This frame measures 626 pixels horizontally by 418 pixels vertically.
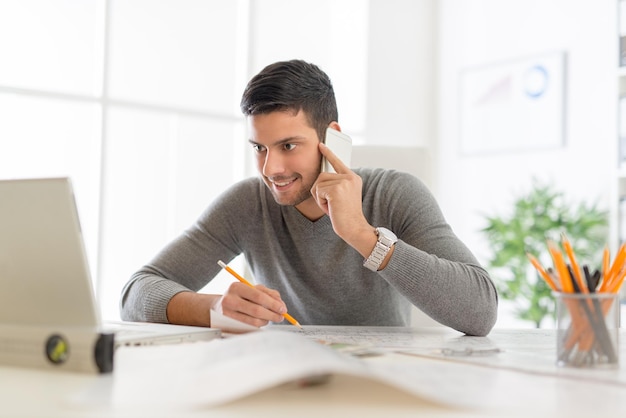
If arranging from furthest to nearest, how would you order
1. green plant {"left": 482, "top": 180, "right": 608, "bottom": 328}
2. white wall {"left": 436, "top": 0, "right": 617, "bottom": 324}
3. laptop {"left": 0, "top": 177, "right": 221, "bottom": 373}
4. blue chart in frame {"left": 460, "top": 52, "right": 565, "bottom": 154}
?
blue chart in frame {"left": 460, "top": 52, "right": 565, "bottom": 154} < white wall {"left": 436, "top": 0, "right": 617, "bottom": 324} < green plant {"left": 482, "top": 180, "right": 608, "bottom": 328} < laptop {"left": 0, "top": 177, "right": 221, "bottom": 373}

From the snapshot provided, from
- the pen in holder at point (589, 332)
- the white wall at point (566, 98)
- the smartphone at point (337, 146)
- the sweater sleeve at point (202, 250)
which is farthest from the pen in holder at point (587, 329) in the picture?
the white wall at point (566, 98)

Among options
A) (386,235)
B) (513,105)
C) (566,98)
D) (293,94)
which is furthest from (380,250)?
(513,105)

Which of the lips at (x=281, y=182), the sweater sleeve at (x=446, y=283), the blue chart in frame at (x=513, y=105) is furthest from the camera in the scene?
the blue chart in frame at (x=513, y=105)

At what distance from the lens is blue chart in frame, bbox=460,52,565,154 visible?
12.9 ft

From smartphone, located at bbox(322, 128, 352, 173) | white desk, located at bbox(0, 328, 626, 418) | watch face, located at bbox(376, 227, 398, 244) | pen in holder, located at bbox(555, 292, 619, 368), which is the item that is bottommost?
white desk, located at bbox(0, 328, 626, 418)

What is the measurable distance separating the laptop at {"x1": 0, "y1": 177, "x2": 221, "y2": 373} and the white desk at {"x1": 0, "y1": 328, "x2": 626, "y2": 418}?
0.03 meters

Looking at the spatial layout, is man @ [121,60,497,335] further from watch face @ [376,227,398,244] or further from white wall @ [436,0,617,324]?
white wall @ [436,0,617,324]

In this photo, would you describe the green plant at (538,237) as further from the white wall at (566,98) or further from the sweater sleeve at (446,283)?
the sweater sleeve at (446,283)

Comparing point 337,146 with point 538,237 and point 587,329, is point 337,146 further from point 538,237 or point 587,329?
point 538,237

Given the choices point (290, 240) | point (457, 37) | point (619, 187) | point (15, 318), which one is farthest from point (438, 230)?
point (457, 37)

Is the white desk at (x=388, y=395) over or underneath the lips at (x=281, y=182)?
underneath

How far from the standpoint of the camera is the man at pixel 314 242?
147 cm

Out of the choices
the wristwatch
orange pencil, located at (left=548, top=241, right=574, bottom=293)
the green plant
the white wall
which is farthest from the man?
the white wall

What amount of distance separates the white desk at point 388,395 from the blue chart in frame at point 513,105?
314cm
